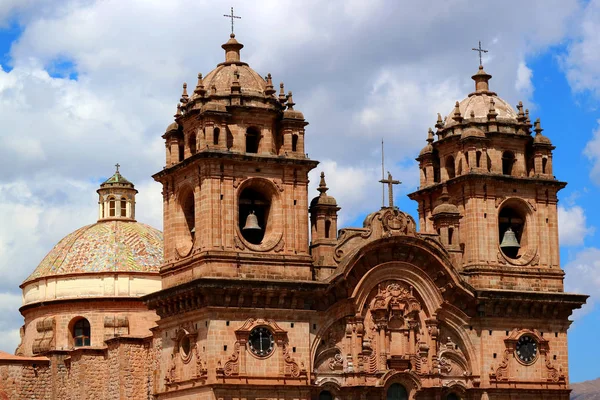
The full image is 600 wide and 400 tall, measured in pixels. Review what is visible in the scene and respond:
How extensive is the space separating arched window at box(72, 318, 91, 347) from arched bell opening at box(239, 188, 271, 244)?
577 inches

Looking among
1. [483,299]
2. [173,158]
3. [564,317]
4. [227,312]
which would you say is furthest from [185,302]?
[564,317]

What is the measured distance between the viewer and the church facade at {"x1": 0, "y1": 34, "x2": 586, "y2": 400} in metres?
53.1

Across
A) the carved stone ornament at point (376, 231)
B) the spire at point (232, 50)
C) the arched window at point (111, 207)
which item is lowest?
the carved stone ornament at point (376, 231)

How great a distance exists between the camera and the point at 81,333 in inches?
2625

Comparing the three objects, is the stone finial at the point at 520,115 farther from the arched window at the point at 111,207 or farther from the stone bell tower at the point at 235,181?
the arched window at the point at 111,207

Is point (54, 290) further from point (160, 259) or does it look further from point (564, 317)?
point (564, 317)

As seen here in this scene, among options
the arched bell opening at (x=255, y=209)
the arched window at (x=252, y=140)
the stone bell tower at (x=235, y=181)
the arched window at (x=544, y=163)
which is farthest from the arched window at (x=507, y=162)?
the arched window at (x=252, y=140)

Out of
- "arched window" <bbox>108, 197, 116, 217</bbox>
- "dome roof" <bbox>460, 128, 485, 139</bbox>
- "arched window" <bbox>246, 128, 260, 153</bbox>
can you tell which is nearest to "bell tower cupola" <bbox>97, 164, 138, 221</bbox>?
"arched window" <bbox>108, 197, 116, 217</bbox>

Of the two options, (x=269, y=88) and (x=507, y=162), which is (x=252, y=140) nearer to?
(x=269, y=88)

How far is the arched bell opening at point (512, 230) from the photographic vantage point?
59.1 meters

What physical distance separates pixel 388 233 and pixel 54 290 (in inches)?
767

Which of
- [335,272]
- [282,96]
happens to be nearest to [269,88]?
[282,96]

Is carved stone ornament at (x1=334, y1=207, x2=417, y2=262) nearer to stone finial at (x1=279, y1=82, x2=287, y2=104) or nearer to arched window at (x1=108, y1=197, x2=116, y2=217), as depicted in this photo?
stone finial at (x1=279, y1=82, x2=287, y2=104)

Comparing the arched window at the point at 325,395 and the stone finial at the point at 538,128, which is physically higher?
the stone finial at the point at 538,128
